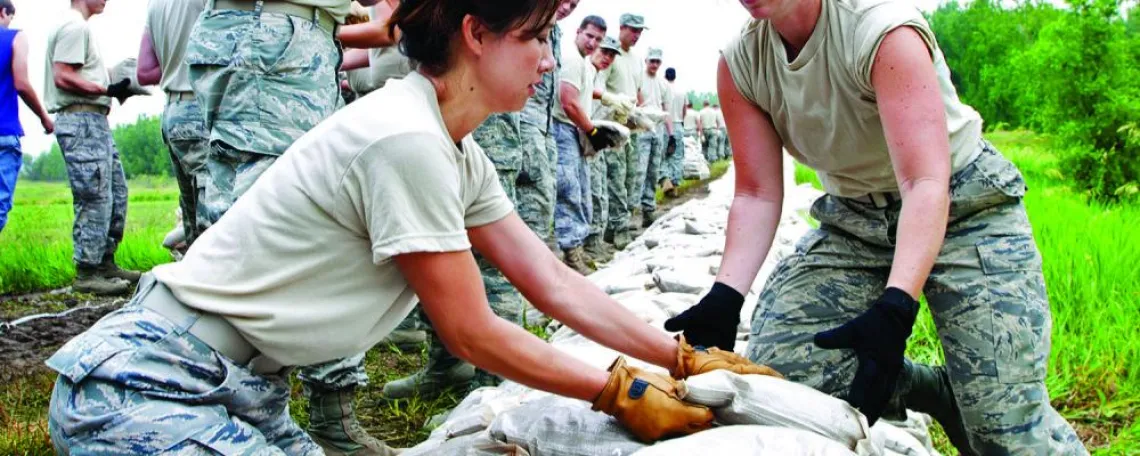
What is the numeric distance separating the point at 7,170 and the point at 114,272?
1.11 metres

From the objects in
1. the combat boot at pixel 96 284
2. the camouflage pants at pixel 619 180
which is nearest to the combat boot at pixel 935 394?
the combat boot at pixel 96 284

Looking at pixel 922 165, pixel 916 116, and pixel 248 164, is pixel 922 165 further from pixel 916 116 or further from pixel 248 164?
pixel 248 164

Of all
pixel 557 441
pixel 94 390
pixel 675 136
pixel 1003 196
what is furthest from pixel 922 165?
pixel 675 136

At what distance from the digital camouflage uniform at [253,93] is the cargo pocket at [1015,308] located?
63.3 inches

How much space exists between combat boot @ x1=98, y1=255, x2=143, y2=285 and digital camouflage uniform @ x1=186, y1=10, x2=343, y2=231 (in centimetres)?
346

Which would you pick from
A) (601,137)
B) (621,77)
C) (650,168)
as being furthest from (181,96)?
(650,168)

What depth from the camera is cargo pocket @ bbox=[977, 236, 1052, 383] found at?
2.00 m

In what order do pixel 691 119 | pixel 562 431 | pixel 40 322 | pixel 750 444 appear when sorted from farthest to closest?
pixel 691 119 < pixel 40 322 < pixel 562 431 < pixel 750 444

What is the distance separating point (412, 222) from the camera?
1439mm

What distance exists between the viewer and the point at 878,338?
1786 millimetres

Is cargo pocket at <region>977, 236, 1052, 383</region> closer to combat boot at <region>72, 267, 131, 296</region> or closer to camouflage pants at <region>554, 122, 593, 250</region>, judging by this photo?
camouflage pants at <region>554, 122, 593, 250</region>

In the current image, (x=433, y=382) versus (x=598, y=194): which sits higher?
(x=433, y=382)

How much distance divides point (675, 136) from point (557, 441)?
37.4 feet

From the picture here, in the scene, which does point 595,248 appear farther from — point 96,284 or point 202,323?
point 202,323
